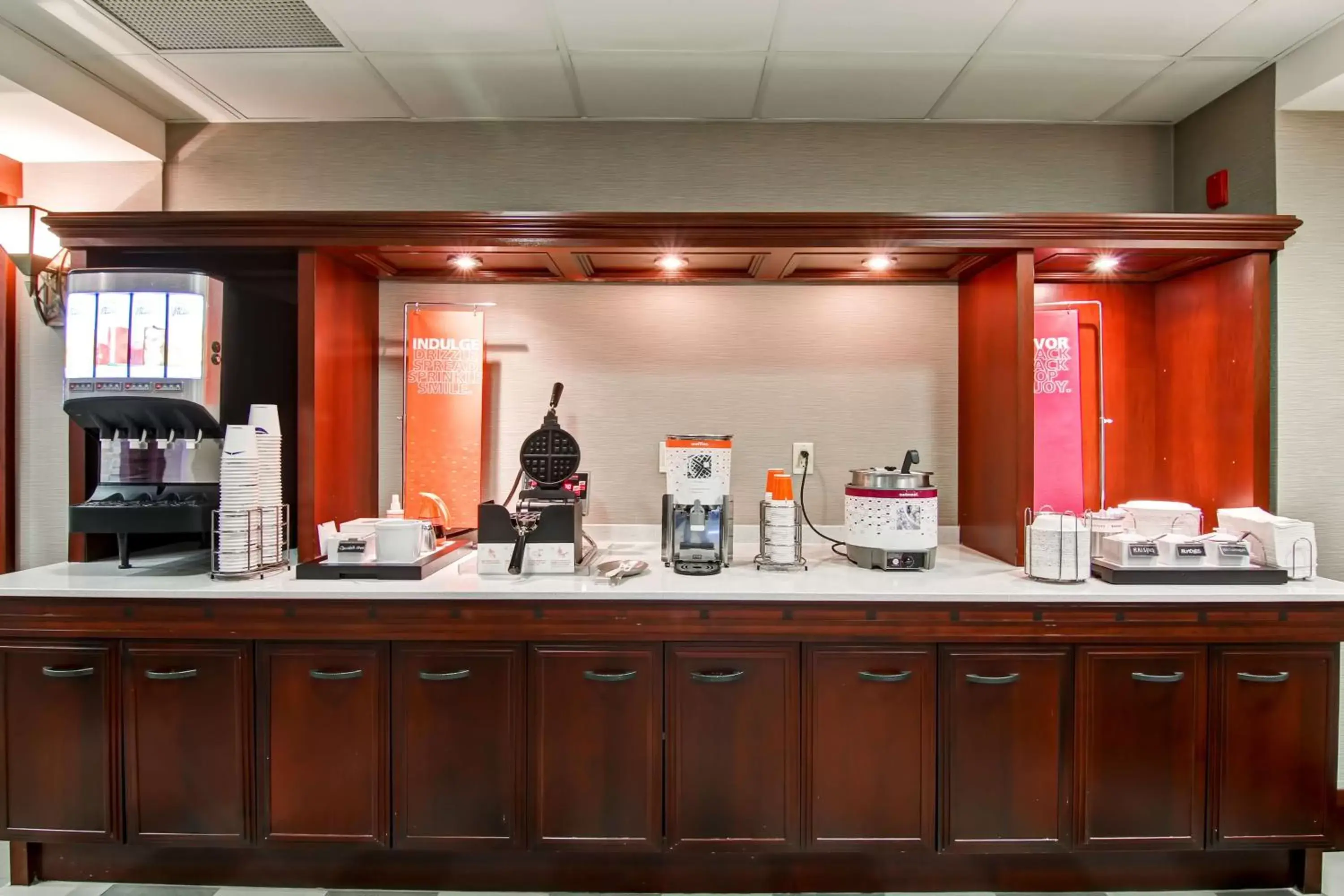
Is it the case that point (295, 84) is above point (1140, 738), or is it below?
above

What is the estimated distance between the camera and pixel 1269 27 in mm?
2029

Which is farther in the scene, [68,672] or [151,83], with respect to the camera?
[151,83]

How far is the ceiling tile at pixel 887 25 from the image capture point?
192cm

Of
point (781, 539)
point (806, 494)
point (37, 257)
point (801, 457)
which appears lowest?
point (781, 539)

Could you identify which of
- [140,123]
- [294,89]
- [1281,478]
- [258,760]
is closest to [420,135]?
[294,89]

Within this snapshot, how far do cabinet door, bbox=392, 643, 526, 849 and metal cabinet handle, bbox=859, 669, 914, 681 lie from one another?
987 millimetres

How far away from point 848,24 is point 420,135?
5.55 feet

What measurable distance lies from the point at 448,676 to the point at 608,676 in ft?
1.51

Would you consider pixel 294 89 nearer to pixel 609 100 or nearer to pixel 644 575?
pixel 609 100

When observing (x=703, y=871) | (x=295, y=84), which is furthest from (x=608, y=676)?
(x=295, y=84)

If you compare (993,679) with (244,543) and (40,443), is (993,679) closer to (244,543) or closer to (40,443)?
(244,543)

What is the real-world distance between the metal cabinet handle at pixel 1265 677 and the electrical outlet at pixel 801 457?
144 centimetres

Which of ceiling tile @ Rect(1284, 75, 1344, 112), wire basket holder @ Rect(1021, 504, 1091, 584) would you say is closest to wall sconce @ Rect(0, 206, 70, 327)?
wire basket holder @ Rect(1021, 504, 1091, 584)

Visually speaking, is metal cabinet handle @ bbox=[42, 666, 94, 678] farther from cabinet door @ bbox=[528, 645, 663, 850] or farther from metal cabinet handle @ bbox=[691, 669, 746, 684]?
metal cabinet handle @ bbox=[691, 669, 746, 684]
